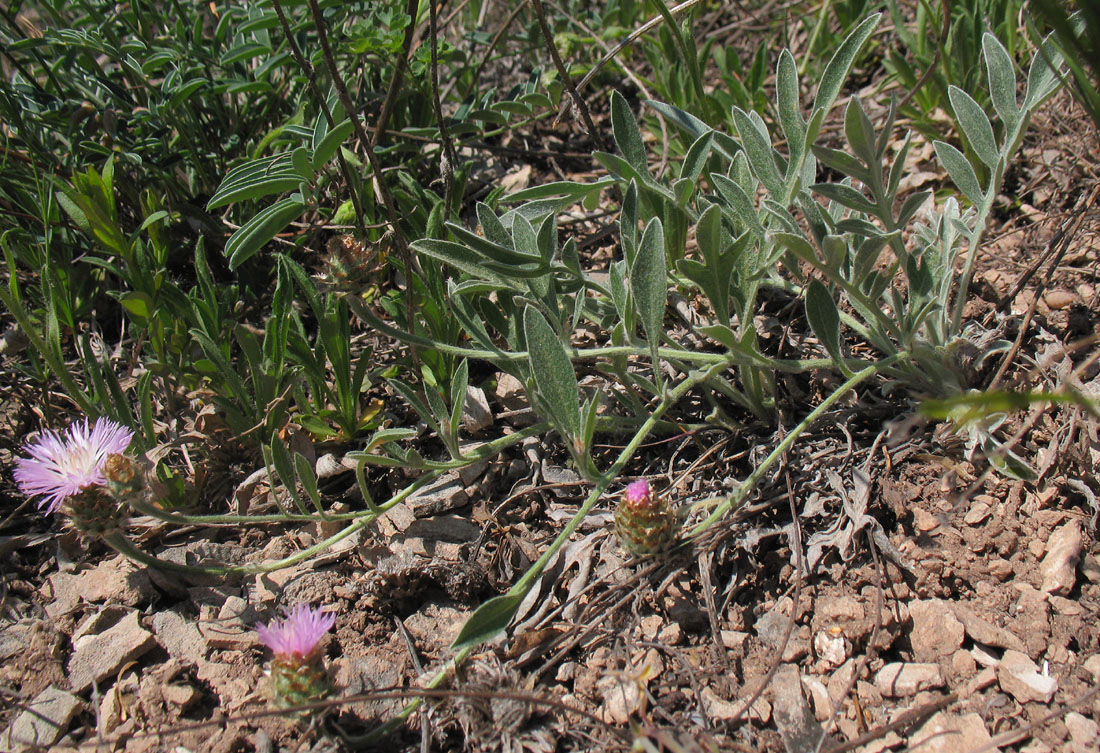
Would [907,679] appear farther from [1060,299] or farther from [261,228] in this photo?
[261,228]

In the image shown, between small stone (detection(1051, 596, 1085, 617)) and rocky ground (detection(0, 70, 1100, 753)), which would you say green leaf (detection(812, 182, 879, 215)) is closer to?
rocky ground (detection(0, 70, 1100, 753))

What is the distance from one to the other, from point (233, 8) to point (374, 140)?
0.76m

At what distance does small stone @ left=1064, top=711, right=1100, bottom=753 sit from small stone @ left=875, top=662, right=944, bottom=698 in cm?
19

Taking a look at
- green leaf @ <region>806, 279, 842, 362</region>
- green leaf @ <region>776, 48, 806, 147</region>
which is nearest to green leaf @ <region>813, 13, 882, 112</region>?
green leaf @ <region>776, 48, 806, 147</region>

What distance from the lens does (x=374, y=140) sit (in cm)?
228

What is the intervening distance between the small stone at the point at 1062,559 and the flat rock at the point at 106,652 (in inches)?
70.0

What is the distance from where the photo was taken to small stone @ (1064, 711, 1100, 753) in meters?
1.28

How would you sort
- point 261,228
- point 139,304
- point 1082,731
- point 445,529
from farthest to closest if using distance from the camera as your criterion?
point 139,304 < point 445,529 < point 261,228 < point 1082,731

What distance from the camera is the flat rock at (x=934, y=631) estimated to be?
147 centimetres

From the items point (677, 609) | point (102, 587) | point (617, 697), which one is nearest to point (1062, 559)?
point (677, 609)

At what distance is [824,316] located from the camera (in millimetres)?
1637

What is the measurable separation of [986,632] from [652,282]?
863 millimetres

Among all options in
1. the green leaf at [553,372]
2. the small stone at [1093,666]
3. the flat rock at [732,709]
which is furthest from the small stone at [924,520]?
the green leaf at [553,372]

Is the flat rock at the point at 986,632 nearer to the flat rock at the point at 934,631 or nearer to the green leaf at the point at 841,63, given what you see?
the flat rock at the point at 934,631
